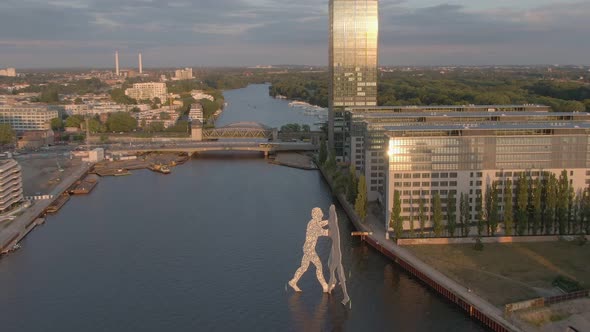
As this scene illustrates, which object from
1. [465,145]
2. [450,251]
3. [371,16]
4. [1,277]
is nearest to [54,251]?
[1,277]

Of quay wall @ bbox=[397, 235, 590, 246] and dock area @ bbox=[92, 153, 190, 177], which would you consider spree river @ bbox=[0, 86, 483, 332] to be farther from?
dock area @ bbox=[92, 153, 190, 177]

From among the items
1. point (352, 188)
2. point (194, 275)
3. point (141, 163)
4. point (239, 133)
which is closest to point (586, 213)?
point (352, 188)

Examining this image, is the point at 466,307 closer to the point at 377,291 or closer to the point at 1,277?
the point at 377,291

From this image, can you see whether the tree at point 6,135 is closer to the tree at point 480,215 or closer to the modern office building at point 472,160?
the modern office building at point 472,160

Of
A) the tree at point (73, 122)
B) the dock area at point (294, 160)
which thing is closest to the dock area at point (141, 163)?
the dock area at point (294, 160)

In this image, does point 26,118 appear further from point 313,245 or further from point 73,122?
point 313,245

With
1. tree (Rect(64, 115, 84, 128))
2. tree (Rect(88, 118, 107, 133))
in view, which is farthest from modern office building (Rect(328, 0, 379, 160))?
tree (Rect(64, 115, 84, 128))

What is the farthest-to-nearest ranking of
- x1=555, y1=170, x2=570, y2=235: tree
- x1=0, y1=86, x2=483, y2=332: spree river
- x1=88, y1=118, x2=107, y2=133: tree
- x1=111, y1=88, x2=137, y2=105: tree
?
x1=111, y1=88, x2=137, y2=105: tree < x1=88, y1=118, x2=107, y2=133: tree < x1=555, y1=170, x2=570, y2=235: tree < x1=0, y1=86, x2=483, y2=332: spree river
